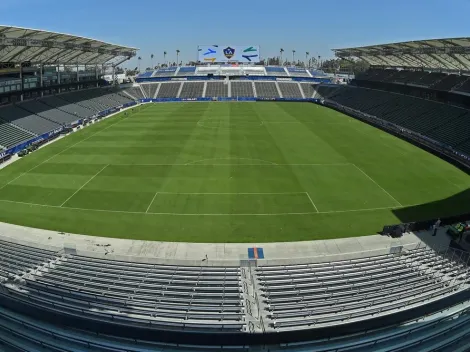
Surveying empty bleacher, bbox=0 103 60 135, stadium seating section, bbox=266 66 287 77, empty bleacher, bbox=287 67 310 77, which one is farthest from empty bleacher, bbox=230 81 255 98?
empty bleacher, bbox=0 103 60 135

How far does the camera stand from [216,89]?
364 feet

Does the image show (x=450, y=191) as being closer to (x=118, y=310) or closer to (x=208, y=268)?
(x=208, y=268)

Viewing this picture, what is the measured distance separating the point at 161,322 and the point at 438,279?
1473 centimetres

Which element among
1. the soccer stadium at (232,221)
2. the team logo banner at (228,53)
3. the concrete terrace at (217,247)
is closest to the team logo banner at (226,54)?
the team logo banner at (228,53)

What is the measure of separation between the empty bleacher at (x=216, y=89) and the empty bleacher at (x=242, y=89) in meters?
2.51

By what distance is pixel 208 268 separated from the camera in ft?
67.4

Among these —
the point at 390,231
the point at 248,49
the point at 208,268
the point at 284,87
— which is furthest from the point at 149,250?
the point at 248,49

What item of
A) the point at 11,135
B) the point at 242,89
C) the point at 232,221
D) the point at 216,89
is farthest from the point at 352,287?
the point at 216,89

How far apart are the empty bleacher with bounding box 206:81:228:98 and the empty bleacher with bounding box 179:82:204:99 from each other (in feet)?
7.26

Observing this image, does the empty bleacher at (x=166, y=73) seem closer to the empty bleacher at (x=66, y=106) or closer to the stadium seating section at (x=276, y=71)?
the stadium seating section at (x=276, y=71)

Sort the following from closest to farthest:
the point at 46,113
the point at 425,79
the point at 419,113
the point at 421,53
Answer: the point at 46,113 < the point at 419,113 < the point at 421,53 < the point at 425,79

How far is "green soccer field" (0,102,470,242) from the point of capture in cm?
2816

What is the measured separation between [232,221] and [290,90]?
8984 centimetres

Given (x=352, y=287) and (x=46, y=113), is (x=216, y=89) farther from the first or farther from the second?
(x=352, y=287)
